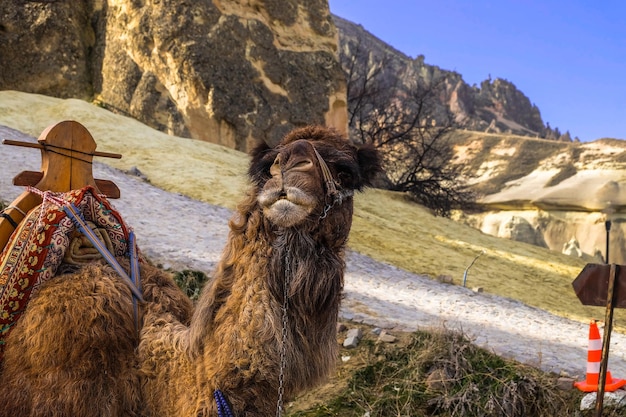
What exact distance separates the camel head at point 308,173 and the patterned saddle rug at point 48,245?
3.58 feet

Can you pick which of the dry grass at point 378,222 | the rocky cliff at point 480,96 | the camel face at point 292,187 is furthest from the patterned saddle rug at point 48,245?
the rocky cliff at point 480,96

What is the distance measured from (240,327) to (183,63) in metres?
17.1

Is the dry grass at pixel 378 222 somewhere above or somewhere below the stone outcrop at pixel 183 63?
below

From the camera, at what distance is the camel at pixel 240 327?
84.8 inches

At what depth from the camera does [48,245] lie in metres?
2.82

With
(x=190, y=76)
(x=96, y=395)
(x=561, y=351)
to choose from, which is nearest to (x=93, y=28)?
(x=190, y=76)

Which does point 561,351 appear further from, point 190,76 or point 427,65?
point 427,65

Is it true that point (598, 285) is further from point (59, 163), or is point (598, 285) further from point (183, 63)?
point (183, 63)

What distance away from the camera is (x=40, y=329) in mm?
2588

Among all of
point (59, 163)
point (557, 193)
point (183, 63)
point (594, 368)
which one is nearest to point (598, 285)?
point (594, 368)

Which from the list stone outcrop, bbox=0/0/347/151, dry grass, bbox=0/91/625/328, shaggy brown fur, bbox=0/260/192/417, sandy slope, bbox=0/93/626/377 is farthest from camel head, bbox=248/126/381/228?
stone outcrop, bbox=0/0/347/151

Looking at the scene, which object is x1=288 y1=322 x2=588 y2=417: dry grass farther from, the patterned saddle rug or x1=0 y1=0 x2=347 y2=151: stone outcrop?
x1=0 y1=0 x2=347 y2=151: stone outcrop

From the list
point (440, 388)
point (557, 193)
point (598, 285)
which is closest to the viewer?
point (598, 285)

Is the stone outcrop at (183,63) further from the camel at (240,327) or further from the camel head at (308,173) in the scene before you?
the camel head at (308,173)
